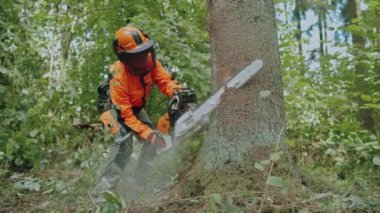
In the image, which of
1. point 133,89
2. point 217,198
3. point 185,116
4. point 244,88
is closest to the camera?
point 217,198

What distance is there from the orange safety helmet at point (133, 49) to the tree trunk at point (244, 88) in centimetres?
86

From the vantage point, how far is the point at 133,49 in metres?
4.08

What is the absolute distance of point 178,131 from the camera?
3.90m

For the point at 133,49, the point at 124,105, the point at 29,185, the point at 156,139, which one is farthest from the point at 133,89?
the point at 29,185

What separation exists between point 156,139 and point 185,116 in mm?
325

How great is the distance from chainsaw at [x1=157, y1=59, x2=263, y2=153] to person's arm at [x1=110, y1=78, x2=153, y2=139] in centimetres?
23

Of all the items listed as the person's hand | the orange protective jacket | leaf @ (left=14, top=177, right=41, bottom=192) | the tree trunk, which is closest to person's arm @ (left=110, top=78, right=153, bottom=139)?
the orange protective jacket

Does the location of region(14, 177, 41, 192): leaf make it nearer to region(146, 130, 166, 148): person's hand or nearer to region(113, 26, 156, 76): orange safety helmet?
region(146, 130, 166, 148): person's hand

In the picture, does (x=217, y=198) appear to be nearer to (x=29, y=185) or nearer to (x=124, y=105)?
(x=124, y=105)

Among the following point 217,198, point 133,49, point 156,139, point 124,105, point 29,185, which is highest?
point 133,49

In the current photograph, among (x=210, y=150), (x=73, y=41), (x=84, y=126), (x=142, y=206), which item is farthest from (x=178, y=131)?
(x=73, y=41)

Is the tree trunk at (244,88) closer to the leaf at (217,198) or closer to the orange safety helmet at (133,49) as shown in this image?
the leaf at (217,198)

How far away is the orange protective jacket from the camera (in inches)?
161

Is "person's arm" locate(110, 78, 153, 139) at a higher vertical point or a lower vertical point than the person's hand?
higher
